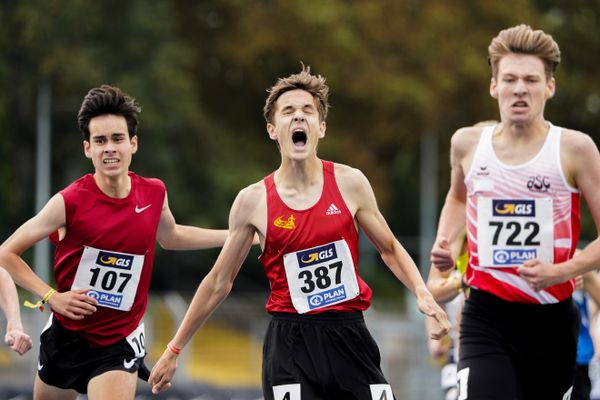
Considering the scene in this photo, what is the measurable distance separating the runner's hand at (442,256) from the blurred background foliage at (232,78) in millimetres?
19651

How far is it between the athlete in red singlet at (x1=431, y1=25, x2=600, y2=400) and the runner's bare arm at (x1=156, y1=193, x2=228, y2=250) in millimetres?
1891

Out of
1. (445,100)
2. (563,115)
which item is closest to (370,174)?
(445,100)

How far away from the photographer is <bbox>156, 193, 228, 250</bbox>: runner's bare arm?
8.78 m

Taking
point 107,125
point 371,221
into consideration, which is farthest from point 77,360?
point 371,221

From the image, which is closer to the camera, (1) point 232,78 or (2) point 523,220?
(2) point 523,220

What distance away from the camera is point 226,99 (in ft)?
105

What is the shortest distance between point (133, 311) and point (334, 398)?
1643 mm

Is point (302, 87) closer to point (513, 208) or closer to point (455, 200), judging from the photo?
point (455, 200)

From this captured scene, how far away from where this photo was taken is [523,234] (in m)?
7.35

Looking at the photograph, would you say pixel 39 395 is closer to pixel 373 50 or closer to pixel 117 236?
pixel 117 236

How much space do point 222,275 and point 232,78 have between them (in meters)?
24.6

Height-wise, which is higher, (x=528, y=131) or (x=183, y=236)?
(x=528, y=131)

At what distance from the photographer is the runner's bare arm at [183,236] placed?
8781 millimetres

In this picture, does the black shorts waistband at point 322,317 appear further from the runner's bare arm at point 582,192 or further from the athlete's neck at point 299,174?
the runner's bare arm at point 582,192
